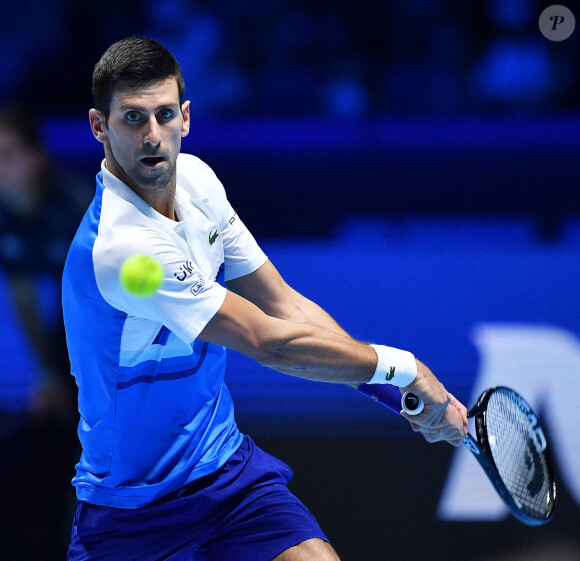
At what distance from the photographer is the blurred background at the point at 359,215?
3.79 meters

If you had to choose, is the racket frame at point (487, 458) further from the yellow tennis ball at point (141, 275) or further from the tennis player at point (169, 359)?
the yellow tennis ball at point (141, 275)

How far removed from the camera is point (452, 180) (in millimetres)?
3988

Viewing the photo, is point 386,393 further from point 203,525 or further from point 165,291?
point 165,291

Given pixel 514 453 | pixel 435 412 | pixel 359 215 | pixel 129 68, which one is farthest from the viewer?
pixel 359 215

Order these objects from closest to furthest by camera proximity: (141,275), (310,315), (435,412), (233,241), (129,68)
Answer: (141,275), (129,68), (435,412), (233,241), (310,315)

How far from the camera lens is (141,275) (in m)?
2.16

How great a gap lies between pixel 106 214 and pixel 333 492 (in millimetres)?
2014

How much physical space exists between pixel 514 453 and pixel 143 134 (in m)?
1.61

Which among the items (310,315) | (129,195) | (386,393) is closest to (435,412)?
(386,393)

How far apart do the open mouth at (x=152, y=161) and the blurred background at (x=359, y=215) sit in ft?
5.15

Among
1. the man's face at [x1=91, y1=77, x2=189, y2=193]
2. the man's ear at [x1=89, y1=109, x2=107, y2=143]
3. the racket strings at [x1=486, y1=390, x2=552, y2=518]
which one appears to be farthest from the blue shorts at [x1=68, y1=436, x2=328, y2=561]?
the man's ear at [x1=89, y1=109, x2=107, y2=143]

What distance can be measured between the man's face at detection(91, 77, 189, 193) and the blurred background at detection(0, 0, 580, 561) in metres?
1.53

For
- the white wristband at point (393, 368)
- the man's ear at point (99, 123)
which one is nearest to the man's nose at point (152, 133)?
the man's ear at point (99, 123)

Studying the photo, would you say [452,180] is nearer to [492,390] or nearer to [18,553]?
[492,390]
